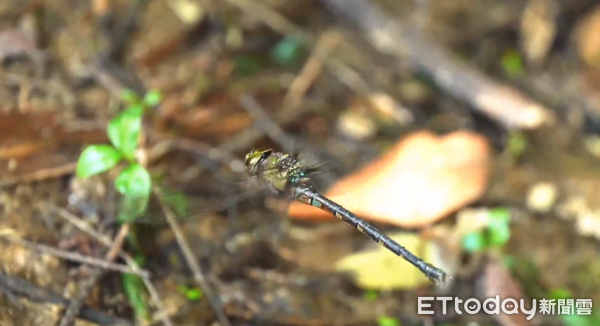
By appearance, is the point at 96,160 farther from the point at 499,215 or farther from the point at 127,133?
the point at 499,215

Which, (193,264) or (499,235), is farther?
(499,235)

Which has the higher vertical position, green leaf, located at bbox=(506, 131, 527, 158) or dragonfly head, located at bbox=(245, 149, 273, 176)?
green leaf, located at bbox=(506, 131, 527, 158)

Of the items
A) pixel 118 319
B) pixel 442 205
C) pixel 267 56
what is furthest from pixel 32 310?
pixel 267 56

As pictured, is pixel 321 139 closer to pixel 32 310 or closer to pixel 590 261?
pixel 590 261

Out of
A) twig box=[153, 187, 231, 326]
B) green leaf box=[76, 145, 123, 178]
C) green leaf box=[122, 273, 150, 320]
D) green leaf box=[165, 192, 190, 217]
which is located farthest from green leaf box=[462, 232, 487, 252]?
green leaf box=[76, 145, 123, 178]

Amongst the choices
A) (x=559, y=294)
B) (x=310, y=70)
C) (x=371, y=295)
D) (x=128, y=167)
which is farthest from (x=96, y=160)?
(x=559, y=294)

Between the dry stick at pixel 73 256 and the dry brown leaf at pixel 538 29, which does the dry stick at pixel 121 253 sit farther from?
the dry brown leaf at pixel 538 29

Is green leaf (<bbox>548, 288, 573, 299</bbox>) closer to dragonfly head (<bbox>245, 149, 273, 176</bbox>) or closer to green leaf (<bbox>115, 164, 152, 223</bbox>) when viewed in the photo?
dragonfly head (<bbox>245, 149, 273, 176</bbox>)

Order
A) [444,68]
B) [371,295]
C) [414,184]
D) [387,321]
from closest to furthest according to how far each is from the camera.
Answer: [387,321] < [371,295] < [414,184] < [444,68]
